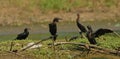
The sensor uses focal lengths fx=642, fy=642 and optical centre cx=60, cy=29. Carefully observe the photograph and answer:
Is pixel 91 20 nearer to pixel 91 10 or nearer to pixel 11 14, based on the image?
pixel 91 10

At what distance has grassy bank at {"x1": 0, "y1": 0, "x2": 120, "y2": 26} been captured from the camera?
32.3 metres

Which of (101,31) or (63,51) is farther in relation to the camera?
(63,51)

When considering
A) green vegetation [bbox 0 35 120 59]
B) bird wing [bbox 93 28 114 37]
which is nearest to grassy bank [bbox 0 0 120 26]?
green vegetation [bbox 0 35 120 59]

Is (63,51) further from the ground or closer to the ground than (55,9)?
further from the ground

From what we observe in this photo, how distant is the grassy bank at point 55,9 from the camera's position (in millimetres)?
32312

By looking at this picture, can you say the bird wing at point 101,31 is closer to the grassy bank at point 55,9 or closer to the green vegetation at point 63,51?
the green vegetation at point 63,51

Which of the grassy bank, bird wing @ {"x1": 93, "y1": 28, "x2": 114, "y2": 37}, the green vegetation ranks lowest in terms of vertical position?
the grassy bank

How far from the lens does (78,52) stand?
19.1 m

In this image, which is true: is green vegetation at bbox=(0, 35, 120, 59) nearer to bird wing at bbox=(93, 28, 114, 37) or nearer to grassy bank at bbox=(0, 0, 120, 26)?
bird wing at bbox=(93, 28, 114, 37)

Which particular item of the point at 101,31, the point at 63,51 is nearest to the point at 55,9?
the point at 63,51

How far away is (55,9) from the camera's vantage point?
3325 cm

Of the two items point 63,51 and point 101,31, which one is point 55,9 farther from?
point 101,31

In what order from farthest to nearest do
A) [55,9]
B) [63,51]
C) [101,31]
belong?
[55,9]
[63,51]
[101,31]

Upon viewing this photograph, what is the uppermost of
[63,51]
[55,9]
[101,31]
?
[101,31]
